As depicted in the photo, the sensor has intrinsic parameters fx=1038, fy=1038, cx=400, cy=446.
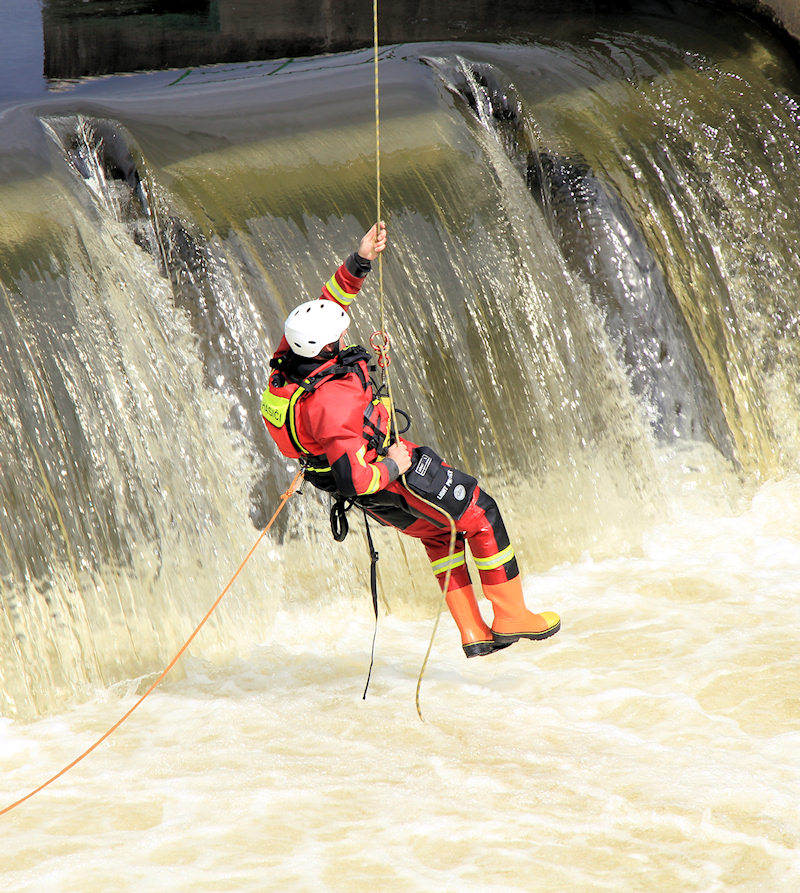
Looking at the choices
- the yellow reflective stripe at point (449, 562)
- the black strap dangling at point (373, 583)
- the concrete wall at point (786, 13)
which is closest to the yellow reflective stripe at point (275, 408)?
the black strap dangling at point (373, 583)

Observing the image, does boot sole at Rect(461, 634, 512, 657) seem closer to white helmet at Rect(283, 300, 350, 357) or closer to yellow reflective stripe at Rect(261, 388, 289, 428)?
yellow reflective stripe at Rect(261, 388, 289, 428)

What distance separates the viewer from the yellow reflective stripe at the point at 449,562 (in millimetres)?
4391

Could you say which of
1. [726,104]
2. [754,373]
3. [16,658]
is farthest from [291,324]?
[726,104]

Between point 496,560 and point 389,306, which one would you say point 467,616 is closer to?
point 496,560

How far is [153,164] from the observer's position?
5.77 meters

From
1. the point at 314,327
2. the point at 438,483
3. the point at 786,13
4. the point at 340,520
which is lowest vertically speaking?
the point at 340,520

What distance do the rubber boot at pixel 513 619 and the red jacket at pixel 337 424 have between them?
81 centimetres

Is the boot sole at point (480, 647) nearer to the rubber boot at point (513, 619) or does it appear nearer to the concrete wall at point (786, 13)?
the rubber boot at point (513, 619)

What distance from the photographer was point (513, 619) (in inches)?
171

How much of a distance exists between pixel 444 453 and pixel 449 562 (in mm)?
1593

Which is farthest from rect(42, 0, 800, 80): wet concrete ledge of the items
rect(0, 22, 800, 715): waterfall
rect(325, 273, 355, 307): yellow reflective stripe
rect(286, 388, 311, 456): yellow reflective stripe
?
rect(286, 388, 311, 456): yellow reflective stripe

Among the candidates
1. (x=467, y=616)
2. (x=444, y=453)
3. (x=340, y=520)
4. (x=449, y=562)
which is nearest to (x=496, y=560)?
(x=449, y=562)

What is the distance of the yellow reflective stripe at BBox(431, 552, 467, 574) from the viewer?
4.39m

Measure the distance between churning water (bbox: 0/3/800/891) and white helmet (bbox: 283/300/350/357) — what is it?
1610 millimetres
